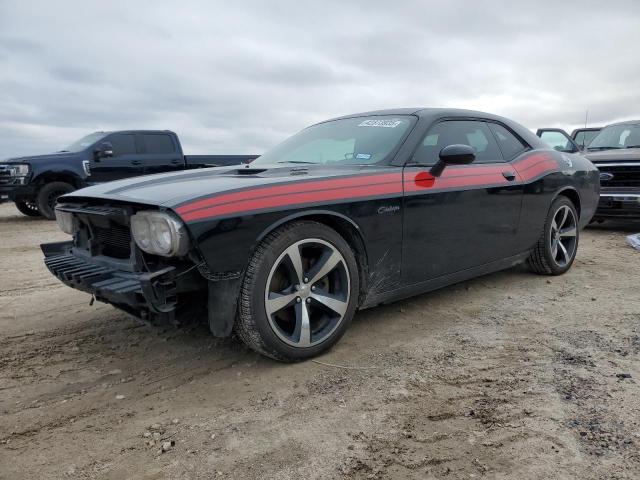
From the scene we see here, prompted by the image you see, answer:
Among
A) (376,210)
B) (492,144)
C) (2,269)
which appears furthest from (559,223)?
(2,269)

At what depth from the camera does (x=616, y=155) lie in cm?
755

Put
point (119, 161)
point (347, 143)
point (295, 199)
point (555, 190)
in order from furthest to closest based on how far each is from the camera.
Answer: point (119, 161) < point (555, 190) < point (347, 143) < point (295, 199)

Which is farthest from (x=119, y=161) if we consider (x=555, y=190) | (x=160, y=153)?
(x=555, y=190)

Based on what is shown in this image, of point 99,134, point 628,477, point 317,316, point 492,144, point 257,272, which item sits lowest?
point 628,477

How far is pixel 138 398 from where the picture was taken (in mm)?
2547

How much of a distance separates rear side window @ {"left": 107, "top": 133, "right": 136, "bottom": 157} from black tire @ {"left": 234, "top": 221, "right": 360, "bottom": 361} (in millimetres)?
9190

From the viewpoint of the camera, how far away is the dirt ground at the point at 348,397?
78.6 inches

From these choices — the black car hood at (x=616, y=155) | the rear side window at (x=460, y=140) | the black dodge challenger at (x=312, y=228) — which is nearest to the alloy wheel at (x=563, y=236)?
the black dodge challenger at (x=312, y=228)

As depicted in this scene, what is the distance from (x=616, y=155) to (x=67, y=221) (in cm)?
747

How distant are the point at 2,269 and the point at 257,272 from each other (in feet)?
14.2

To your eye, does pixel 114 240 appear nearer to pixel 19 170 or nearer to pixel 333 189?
pixel 333 189

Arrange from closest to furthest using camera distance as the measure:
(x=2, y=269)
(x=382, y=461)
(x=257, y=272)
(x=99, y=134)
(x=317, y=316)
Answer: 1. (x=382, y=461)
2. (x=257, y=272)
3. (x=317, y=316)
4. (x=2, y=269)
5. (x=99, y=134)

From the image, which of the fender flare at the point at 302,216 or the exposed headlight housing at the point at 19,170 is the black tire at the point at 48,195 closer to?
the exposed headlight housing at the point at 19,170

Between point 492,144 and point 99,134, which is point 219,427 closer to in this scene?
point 492,144
